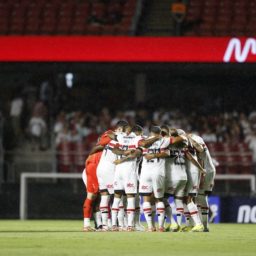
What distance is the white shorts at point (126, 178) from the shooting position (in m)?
18.3

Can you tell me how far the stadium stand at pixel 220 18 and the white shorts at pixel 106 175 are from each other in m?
10.2

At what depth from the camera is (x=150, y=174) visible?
711 inches

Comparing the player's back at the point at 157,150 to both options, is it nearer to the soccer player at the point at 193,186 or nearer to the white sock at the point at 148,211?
the soccer player at the point at 193,186

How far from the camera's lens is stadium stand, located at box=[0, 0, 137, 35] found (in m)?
28.2

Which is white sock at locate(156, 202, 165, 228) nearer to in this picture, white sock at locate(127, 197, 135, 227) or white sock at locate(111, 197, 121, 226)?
white sock at locate(127, 197, 135, 227)

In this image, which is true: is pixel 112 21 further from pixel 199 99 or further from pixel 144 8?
pixel 199 99

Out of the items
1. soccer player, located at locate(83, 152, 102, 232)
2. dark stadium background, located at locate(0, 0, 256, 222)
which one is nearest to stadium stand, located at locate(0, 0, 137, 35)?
dark stadium background, located at locate(0, 0, 256, 222)

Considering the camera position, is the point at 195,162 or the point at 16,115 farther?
the point at 16,115

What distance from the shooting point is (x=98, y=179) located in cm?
1858

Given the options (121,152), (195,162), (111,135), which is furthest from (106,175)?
(195,162)

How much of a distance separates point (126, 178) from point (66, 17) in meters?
11.3

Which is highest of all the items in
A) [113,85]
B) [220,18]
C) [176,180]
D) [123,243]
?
[220,18]

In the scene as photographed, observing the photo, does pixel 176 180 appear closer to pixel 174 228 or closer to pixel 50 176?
pixel 174 228

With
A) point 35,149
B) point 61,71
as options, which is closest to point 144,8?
point 61,71
